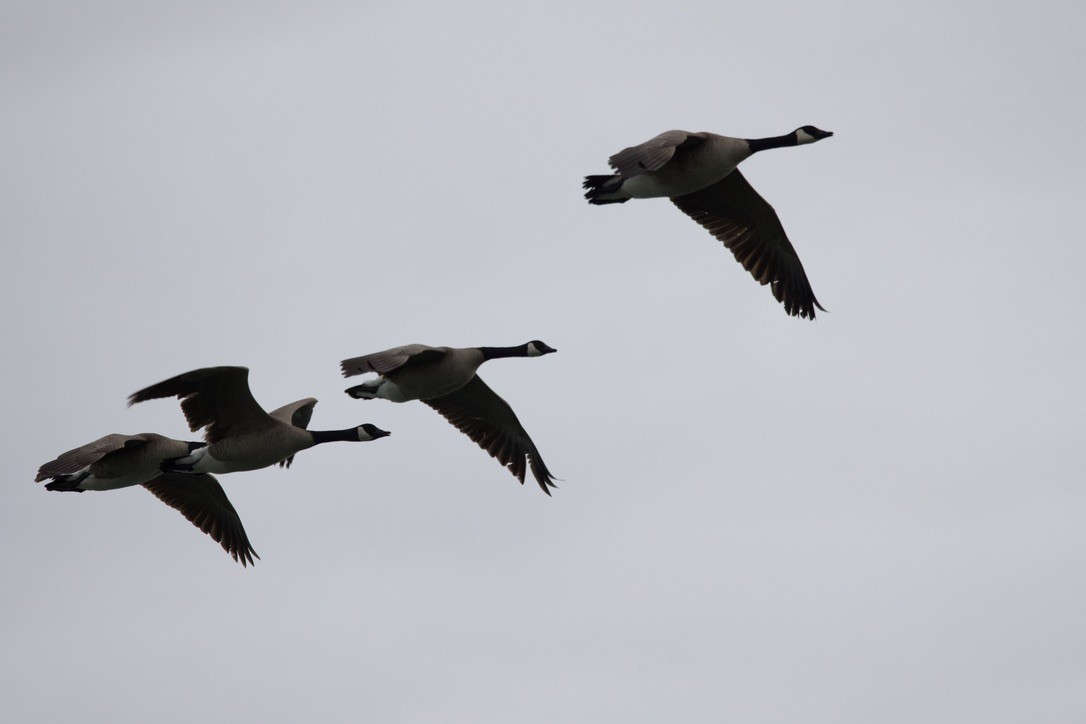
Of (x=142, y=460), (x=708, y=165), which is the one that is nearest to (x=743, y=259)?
(x=708, y=165)

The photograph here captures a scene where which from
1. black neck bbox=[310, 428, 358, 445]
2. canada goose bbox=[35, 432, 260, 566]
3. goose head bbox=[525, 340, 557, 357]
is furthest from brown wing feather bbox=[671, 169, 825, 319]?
canada goose bbox=[35, 432, 260, 566]

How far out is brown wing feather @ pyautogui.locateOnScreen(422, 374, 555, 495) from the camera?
70.8 ft

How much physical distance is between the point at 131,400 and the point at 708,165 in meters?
6.81

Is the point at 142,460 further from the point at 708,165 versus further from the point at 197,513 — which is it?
the point at 708,165

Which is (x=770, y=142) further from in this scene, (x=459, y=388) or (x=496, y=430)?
(x=496, y=430)

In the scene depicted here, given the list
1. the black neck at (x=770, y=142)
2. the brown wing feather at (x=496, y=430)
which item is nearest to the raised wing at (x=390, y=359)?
the brown wing feather at (x=496, y=430)

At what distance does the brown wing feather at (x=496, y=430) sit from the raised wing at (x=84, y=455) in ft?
14.1

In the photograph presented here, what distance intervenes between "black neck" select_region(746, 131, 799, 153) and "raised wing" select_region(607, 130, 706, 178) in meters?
1.23

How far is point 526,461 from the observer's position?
861 inches

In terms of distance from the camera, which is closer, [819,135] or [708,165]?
[708,165]

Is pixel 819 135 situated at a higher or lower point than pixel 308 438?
higher

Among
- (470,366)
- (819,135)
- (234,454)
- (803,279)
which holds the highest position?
(819,135)

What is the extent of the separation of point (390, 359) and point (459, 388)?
8.38 feet

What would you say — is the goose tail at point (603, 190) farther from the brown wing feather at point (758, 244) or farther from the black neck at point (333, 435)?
the black neck at point (333, 435)
